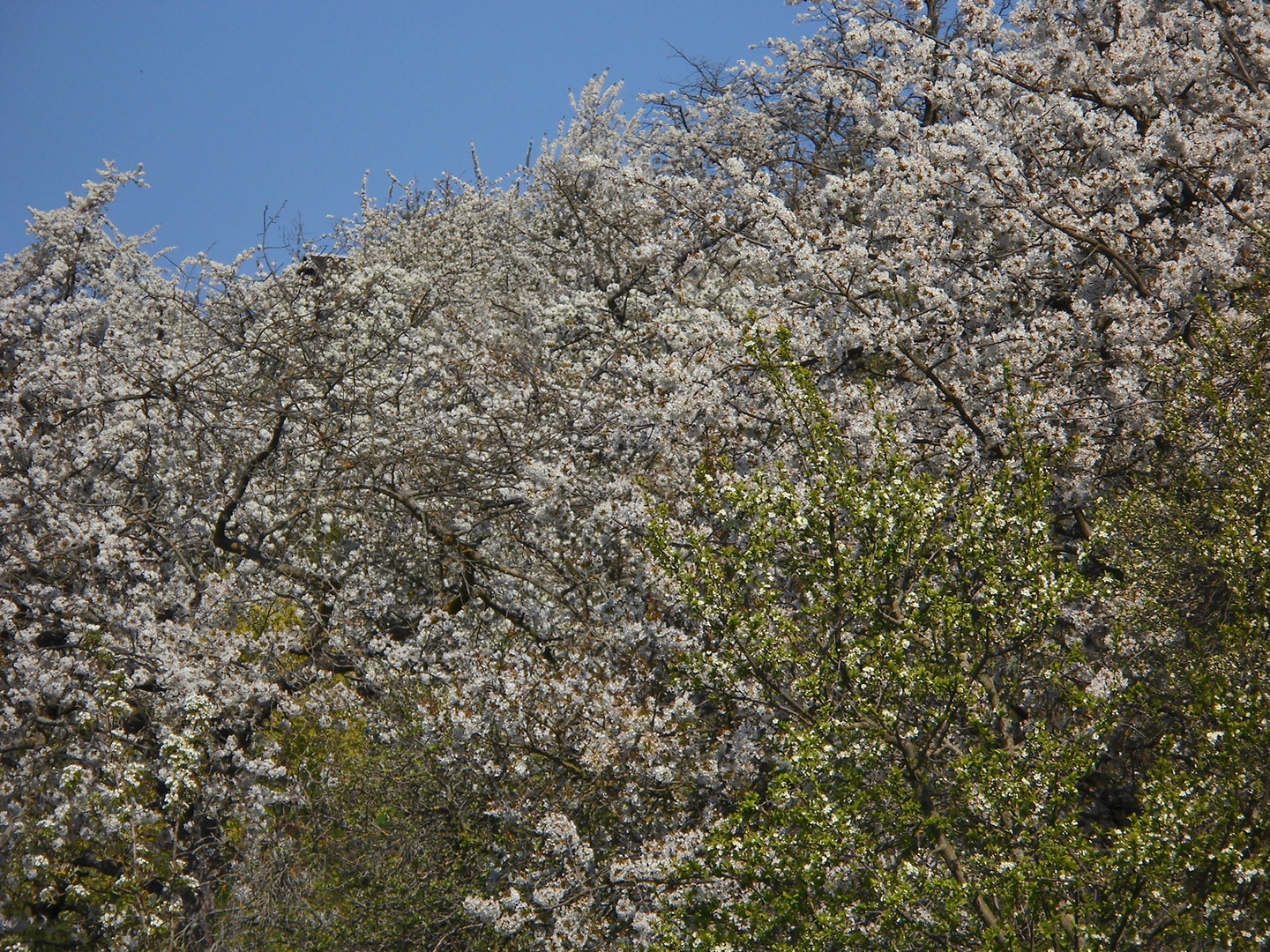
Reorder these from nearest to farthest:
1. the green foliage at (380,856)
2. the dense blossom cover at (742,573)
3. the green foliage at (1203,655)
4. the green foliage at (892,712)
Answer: the green foliage at (1203,655) < the green foliage at (892,712) < the dense blossom cover at (742,573) < the green foliage at (380,856)

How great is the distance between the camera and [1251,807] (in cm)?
439

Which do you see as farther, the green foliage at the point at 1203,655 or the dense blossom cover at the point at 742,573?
the dense blossom cover at the point at 742,573

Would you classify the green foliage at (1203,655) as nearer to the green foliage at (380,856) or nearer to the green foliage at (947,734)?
the green foliage at (947,734)

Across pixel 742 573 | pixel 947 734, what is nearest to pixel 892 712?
pixel 947 734

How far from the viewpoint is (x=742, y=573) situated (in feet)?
15.1

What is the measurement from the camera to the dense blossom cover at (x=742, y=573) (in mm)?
4371

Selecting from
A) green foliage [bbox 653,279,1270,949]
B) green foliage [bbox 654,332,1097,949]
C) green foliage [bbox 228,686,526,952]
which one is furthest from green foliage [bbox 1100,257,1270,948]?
green foliage [bbox 228,686,526,952]

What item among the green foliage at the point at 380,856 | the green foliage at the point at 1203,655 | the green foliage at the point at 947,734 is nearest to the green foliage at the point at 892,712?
the green foliage at the point at 947,734

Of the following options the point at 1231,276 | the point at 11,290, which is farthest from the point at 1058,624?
the point at 11,290

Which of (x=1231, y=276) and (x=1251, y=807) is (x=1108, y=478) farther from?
(x=1251, y=807)

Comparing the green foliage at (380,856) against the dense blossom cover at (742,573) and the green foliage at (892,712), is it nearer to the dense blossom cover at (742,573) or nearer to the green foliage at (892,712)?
the dense blossom cover at (742,573)

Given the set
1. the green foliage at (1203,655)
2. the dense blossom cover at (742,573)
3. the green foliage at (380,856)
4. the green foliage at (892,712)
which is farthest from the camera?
the green foliage at (380,856)

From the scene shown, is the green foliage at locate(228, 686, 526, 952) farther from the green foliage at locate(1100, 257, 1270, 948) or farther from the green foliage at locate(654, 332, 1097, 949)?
the green foliage at locate(1100, 257, 1270, 948)

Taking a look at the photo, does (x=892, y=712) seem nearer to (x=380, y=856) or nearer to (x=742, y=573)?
(x=742, y=573)
